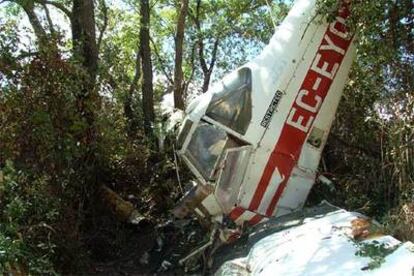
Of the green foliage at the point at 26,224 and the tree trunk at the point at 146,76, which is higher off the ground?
the tree trunk at the point at 146,76

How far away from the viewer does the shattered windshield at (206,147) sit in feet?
26.4

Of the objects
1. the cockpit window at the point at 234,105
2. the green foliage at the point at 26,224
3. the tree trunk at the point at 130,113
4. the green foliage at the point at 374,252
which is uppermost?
the cockpit window at the point at 234,105

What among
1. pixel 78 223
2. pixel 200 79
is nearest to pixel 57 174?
pixel 78 223

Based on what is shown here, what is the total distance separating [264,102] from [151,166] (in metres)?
2.74

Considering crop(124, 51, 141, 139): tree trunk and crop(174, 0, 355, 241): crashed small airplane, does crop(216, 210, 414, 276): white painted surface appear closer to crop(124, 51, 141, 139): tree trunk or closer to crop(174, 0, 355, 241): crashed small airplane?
crop(174, 0, 355, 241): crashed small airplane

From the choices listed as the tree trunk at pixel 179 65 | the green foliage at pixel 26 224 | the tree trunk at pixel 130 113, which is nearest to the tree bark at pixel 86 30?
the tree trunk at pixel 130 113

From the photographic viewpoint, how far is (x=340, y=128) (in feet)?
30.5

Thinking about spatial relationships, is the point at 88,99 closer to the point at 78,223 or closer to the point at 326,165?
the point at 78,223

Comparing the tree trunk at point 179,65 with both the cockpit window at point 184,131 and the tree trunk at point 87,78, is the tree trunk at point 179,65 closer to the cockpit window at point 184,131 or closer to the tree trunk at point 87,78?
the tree trunk at point 87,78

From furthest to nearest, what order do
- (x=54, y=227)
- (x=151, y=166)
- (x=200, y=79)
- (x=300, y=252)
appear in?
(x=200, y=79) → (x=151, y=166) → (x=54, y=227) → (x=300, y=252)

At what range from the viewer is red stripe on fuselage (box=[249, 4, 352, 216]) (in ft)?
26.7

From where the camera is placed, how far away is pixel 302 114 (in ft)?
27.4

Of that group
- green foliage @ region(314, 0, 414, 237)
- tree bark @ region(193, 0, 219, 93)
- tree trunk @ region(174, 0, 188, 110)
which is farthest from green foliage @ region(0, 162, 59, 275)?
tree bark @ region(193, 0, 219, 93)

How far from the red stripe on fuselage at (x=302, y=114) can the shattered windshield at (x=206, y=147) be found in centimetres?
69
